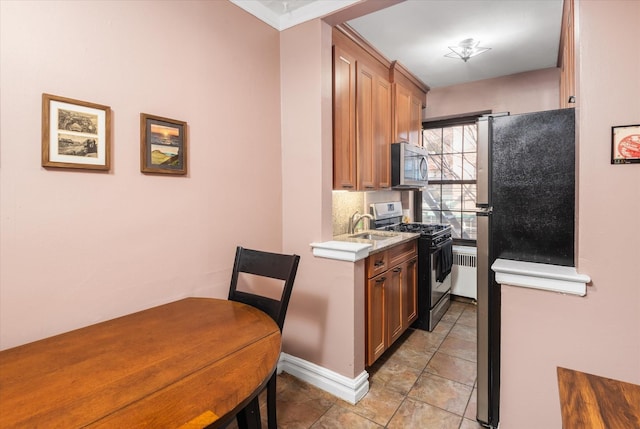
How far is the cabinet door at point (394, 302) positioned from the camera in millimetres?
2609

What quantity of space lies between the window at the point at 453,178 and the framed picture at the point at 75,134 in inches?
151

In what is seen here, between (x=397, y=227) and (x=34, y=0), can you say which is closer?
(x=34, y=0)

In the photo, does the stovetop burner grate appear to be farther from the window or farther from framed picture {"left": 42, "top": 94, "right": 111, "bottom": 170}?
framed picture {"left": 42, "top": 94, "right": 111, "bottom": 170}

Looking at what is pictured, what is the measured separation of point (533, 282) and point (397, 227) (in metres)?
2.25

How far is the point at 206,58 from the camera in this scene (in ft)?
6.38

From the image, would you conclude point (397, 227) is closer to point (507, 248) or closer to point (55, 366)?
point (507, 248)

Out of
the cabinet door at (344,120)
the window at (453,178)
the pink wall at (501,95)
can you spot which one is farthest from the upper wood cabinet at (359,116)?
the window at (453,178)

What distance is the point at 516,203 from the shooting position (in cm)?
170

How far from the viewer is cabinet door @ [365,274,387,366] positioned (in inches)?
91.9

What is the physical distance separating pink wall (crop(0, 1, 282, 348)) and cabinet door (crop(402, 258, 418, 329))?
1324 millimetres

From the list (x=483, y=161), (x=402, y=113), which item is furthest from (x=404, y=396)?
(x=402, y=113)

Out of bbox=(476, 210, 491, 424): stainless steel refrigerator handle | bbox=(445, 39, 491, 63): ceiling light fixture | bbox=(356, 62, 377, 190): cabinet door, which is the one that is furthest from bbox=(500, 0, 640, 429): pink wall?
bbox=(445, 39, 491, 63): ceiling light fixture

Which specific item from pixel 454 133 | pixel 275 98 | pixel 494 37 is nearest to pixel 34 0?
pixel 275 98

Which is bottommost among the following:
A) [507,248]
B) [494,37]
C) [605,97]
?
[507,248]
